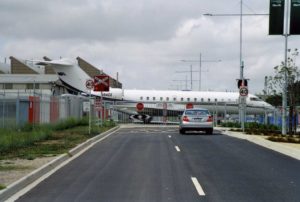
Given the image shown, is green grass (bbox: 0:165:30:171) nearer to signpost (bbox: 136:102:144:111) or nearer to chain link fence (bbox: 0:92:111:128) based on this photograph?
chain link fence (bbox: 0:92:111:128)

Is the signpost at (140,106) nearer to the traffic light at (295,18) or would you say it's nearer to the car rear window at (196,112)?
the car rear window at (196,112)

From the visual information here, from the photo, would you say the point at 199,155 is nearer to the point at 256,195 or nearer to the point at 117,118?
the point at 256,195

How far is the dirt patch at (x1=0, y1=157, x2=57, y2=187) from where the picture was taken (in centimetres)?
1246

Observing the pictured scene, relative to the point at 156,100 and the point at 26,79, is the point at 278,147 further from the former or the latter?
the point at 26,79

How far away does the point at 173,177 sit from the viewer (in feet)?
44.7

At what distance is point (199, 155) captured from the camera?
1938 centimetres

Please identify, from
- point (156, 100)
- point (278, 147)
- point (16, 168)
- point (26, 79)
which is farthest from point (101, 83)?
point (26, 79)

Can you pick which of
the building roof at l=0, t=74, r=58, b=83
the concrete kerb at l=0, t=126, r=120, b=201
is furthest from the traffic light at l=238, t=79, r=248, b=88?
the building roof at l=0, t=74, r=58, b=83

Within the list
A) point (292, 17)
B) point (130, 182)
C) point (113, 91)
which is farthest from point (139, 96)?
point (130, 182)

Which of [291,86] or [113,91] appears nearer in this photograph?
[291,86]

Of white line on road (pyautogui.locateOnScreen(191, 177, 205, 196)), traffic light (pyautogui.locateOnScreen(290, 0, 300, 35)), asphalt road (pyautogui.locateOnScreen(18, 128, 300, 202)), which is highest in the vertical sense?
traffic light (pyautogui.locateOnScreen(290, 0, 300, 35))

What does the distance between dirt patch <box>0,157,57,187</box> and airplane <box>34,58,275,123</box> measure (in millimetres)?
38878

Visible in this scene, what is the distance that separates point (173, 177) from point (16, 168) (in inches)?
152

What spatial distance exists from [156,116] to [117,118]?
4007 mm
